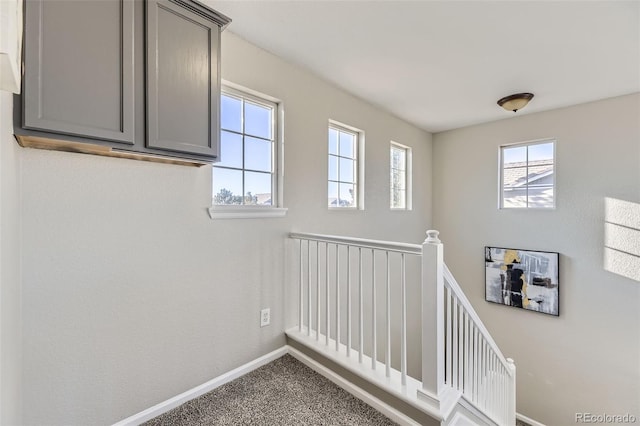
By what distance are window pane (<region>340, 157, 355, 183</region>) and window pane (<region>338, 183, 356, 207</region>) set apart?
0.07 meters

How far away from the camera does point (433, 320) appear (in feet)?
4.83

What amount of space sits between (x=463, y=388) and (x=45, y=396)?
7.33 ft

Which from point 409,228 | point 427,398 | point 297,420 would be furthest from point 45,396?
point 409,228

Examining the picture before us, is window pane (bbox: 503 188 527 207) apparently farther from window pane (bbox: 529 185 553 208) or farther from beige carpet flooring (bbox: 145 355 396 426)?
beige carpet flooring (bbox: 145 355 396 426)

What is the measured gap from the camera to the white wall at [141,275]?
127cm

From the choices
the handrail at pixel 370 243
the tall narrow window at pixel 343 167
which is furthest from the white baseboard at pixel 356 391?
the tall narrow window at pixel 343 167

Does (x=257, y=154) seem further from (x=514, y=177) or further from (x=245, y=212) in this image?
(x=514, y=177)

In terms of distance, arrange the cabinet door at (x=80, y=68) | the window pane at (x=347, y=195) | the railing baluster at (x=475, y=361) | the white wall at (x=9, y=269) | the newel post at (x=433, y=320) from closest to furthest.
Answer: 1. the white wall at (x=9, y=269)
2. the cabinet door at (x=80, y=68)
3. the newel post at (x=433, y=320)
4. the railing baluster at (x=475, y=361)
5. the window pane at (x=347, y=195)

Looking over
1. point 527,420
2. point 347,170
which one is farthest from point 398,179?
point 527,420

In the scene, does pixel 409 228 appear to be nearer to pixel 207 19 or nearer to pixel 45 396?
pixel 207 19

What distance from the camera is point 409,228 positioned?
405 centimetres

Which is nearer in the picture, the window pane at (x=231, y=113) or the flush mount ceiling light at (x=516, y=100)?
the window pane at (x=231, y=113)

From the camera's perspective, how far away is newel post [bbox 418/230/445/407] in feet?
4.76

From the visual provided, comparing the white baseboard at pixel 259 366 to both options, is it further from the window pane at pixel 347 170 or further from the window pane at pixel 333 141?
the window pane at pixel 333 141
